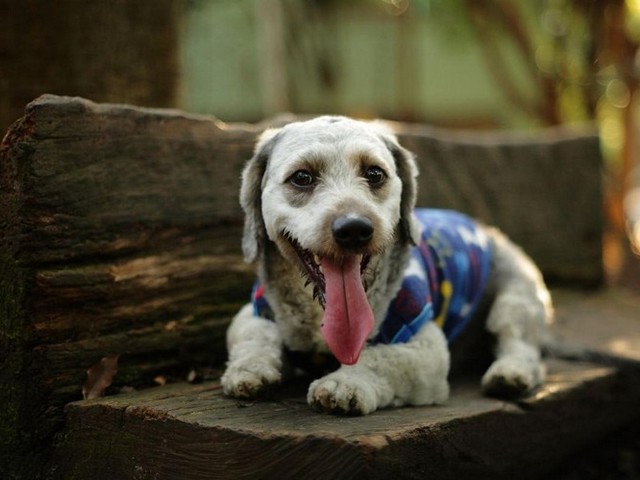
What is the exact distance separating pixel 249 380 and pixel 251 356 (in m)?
0.22

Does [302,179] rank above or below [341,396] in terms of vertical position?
above

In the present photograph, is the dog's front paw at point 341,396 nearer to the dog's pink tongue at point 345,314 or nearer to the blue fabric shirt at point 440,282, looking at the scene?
the dog's pink tongue at point 345,314

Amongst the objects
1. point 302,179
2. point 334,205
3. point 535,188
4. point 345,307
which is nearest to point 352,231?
point 334,205

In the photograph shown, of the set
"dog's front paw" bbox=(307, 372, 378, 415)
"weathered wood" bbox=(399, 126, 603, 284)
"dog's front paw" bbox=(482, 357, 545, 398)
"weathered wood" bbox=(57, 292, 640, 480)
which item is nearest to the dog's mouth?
"dog's front paw" bbox=(307, 372, 378, 415)

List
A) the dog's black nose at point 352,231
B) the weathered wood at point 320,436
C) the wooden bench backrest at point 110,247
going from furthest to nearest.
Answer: the wooden bench backrest at point 110,247, the dog's black nose at point 352,231, the weathered wood at point 320,436

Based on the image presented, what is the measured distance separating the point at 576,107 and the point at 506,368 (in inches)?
382

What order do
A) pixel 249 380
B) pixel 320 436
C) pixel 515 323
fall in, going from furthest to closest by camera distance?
pixel 515 323
pixel 249 380
pixel 320 436

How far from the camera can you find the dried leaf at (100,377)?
397 cm

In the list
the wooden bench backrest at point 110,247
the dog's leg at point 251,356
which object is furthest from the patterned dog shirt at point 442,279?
the wooden bench backrest at point 110,247

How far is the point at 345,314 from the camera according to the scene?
3.49 metres

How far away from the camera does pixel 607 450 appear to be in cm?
525

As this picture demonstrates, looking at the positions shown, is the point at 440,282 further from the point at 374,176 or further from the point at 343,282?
the point at 343,282

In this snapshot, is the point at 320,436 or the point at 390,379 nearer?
the point at 320,436

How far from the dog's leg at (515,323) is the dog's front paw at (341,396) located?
3.79 feet
